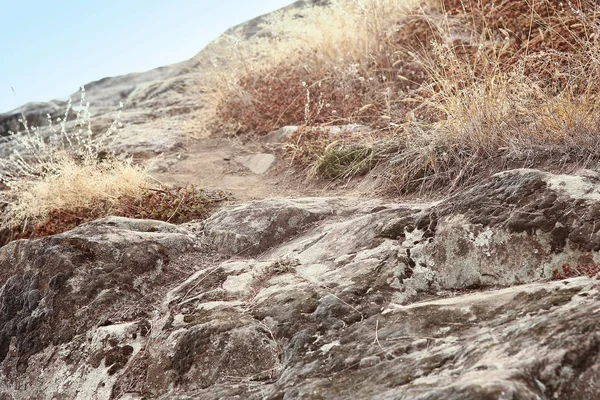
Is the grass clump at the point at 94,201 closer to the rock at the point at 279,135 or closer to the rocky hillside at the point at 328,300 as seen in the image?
the rocky hillside at the point at 328,300

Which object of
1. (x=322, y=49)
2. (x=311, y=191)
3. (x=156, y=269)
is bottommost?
(x=311, y=191)

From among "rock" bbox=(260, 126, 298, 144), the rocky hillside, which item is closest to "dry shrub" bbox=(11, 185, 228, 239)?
the rocky hillside

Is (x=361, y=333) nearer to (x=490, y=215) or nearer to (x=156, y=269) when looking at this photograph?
(x=490, y=215)

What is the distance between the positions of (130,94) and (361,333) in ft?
42.2

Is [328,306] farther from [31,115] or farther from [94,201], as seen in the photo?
[31,115]

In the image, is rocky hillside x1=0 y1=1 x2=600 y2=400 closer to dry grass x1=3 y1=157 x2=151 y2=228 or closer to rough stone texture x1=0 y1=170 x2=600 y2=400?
rough stone texture x1=0 y1=170 x2=600 y2=400

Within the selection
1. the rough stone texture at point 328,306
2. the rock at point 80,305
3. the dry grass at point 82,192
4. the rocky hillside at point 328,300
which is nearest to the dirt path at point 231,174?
the dry grass at point 82,192

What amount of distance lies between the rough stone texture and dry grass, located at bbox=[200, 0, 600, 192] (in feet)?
3.32

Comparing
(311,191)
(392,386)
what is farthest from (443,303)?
(311,191)

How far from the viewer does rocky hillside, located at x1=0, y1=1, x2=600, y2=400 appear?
5.93ft

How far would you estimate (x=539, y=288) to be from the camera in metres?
2.10

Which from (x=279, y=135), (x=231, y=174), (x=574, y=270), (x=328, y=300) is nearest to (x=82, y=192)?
(x=231, y=174)

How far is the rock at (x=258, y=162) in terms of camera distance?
668 centimetres

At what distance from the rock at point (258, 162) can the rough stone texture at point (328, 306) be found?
280 cm
